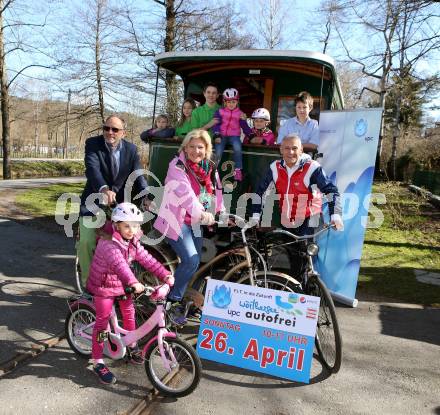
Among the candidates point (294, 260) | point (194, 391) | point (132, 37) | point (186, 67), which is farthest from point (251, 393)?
point (132, 37)

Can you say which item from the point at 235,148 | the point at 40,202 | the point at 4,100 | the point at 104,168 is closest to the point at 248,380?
the point at 104,168

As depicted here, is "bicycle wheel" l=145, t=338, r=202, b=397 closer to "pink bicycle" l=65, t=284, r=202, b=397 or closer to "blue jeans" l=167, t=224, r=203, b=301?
"pink bicycle" l=65, t=284, r=202, b=397

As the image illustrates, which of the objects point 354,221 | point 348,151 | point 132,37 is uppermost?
point 132,37

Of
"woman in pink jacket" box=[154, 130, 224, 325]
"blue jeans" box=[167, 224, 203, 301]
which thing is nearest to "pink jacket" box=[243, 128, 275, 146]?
"woman in pink jacket" box=[154, 130, 224, 325]

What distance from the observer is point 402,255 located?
27.2 feet

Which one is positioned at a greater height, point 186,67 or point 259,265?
point 186,67

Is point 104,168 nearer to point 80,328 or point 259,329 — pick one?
point 80,328

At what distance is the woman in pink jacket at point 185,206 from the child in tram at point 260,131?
1.73 m

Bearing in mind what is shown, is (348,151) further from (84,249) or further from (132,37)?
(132,37)

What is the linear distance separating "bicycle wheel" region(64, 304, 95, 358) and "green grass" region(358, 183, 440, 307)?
3838 millimetres

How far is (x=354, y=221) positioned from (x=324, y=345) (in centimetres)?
183

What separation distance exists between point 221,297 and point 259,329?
42cm

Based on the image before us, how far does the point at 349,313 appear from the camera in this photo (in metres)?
5.13

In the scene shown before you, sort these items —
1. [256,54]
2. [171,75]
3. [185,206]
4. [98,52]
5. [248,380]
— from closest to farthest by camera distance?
1. [248,380]
2. [185,206]
3. [256,54]
4. [171,75]
5. [98,52]
